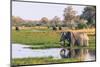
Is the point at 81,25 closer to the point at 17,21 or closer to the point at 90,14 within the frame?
the point at 90,14

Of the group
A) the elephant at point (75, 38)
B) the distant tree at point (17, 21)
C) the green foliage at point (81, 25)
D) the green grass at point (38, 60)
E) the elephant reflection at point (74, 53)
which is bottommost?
the green grass at point (38, 60)

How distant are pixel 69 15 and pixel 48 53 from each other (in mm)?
526

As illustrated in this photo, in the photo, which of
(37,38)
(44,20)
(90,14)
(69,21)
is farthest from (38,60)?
(90,14)

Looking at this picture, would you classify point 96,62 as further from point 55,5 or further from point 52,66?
point 55,5

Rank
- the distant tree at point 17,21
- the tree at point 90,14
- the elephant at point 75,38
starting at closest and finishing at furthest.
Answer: the distant tree at point 17,21 → the elephant at point 75,38 → the tree at point 90,14

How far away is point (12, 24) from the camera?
2.41 metres

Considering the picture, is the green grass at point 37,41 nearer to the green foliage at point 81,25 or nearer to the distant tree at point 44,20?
the distant tree at point 44,20

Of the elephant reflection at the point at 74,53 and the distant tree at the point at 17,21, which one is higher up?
the distant tree at the point at 17,21

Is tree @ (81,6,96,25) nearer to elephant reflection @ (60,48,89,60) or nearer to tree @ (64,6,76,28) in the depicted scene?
tree @ (64,6,76,28)

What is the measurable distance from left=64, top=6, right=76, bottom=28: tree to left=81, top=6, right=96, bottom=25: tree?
0.14 metres

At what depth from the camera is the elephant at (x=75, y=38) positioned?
2.64 metres

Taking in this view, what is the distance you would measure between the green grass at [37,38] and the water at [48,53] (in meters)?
0.05

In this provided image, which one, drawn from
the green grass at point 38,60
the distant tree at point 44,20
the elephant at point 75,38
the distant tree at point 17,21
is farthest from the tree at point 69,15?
the distant tree at point 17,21

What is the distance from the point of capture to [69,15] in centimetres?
268
